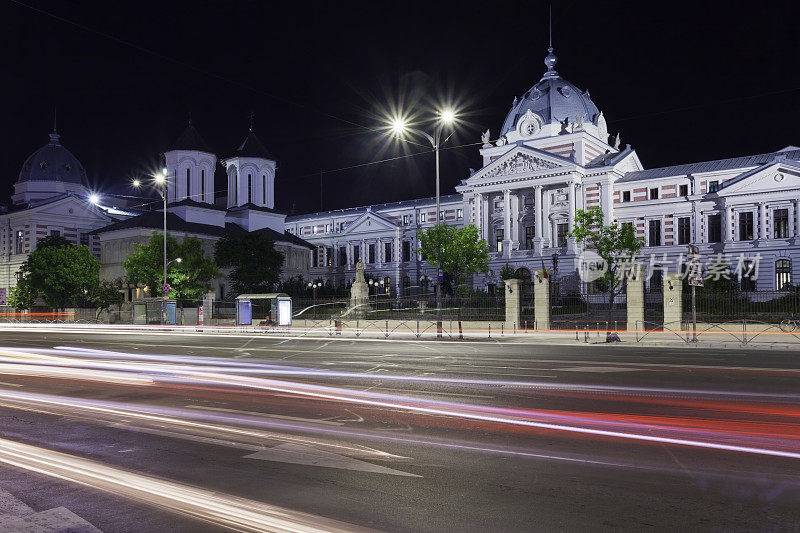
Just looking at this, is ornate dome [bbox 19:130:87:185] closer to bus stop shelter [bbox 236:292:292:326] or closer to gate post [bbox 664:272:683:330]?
bus stop shelter [bbox 236:292:292:326]

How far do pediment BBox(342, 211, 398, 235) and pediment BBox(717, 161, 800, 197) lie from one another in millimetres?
41452

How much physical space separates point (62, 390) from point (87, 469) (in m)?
7.44

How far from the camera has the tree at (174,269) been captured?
55.9 metres

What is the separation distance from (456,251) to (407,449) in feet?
167

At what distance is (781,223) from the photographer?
56219mm

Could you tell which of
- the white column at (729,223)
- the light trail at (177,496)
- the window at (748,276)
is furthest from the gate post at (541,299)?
the white column at (729,223)

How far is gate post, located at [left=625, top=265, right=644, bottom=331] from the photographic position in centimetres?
3250

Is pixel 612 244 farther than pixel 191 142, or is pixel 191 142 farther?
pixel 191 142

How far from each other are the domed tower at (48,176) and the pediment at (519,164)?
56361mm

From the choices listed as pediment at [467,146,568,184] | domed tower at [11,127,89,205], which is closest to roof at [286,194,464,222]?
pediment at [467,146,568,184]

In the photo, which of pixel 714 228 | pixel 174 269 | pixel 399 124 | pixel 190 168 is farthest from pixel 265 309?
pixel 714 228

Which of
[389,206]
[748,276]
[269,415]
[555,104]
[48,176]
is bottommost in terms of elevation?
[269,415]

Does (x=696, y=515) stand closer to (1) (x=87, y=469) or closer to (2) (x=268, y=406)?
(1) (x=87, y=469)

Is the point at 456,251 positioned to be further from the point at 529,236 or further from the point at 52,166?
the point at 52,166
